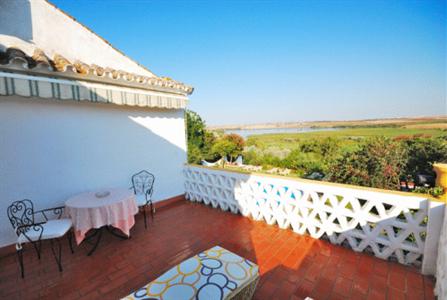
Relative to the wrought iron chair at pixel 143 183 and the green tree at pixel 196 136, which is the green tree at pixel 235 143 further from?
the wrought iron chair at pixel 143 183

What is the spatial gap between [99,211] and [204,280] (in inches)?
91.1

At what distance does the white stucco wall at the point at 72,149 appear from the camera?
10.8ft

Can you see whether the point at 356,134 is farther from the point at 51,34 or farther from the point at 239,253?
the point at 51,34

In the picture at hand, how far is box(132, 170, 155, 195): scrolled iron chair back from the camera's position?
482 cm

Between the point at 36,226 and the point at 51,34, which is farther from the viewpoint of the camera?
the point at 51,34

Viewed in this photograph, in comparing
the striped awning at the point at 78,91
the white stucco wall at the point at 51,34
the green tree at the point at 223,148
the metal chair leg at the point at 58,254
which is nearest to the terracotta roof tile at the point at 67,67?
the striped awning at the point at 78,91

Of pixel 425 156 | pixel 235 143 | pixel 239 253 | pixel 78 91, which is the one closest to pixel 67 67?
pixel 78 91

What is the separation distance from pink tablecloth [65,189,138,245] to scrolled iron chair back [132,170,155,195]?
4.29 ft

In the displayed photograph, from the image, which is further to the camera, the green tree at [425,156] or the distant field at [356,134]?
the distant field at [356,134]

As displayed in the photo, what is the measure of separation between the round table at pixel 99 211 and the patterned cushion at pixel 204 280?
1.88 meters

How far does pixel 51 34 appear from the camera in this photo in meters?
4.20

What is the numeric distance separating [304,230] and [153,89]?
4512 mm

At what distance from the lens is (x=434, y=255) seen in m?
2.43

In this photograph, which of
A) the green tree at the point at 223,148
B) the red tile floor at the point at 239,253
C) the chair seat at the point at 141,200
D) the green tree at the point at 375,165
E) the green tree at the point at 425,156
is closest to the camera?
the red tile floor at the point at 239,253
